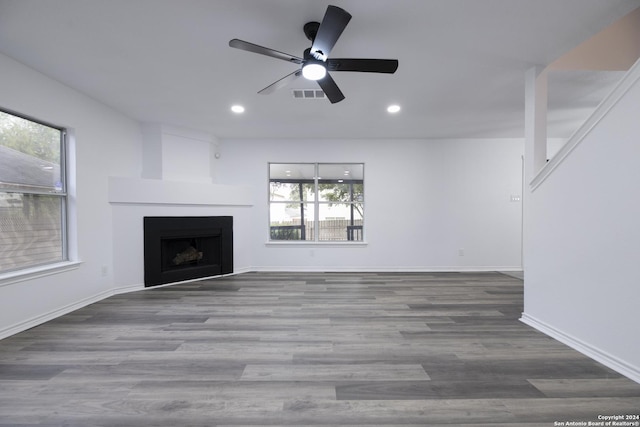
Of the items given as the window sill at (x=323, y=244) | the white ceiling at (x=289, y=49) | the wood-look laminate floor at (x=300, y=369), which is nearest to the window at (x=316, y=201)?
the window sill at (x=323, y=244)

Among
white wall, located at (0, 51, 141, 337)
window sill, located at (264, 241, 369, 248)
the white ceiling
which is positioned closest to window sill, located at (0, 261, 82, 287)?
white wall, located at (0, 51, 141, 337)

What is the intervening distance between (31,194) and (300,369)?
10.6 ft

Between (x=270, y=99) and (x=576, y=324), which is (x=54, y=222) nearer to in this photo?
(x=270, y=99)

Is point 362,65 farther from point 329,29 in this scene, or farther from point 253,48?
point 253,48

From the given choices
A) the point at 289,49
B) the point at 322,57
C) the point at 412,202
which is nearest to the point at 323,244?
the point at 412,202

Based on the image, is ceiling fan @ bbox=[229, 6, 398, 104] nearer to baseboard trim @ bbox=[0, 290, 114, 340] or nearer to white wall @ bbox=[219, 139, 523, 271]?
white wall @ bbox=[219, 139, 523, 271]

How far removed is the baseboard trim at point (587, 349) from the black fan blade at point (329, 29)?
2.91 metres

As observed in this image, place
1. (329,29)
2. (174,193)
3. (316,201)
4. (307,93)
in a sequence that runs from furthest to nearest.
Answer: (316,201) < (174,193) < (307,93) < (329,29)

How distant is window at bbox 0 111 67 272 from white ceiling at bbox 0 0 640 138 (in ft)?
2.13

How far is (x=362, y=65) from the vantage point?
2.09 metres

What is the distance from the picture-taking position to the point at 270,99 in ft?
11.0

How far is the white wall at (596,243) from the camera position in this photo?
1792mm

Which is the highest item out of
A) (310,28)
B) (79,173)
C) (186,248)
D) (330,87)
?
(310,28)

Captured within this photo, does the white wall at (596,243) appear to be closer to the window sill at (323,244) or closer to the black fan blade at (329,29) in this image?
the black fan blade at (329,29)
